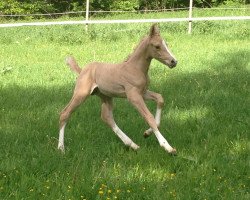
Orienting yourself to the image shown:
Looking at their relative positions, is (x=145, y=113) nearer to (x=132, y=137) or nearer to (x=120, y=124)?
(x=132, y=137)

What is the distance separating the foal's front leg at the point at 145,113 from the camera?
4983 millimetres

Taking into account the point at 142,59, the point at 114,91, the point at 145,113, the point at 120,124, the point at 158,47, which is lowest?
the point at 120,124

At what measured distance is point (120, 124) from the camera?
6.54m

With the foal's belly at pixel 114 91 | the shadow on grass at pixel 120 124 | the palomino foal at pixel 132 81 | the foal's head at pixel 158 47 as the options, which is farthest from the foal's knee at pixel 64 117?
the foal's head at pixel 158 47

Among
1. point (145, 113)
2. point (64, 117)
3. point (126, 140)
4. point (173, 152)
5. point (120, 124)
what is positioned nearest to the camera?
point (173, 152)

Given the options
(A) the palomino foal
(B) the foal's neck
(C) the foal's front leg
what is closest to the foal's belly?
(A) the palomino foal

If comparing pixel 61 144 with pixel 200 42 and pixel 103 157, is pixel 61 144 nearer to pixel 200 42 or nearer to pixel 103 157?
pixel 103 157

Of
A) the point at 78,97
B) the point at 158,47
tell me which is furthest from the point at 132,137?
the point at 158,47

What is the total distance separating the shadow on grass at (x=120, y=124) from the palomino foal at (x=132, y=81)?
275 millimetres

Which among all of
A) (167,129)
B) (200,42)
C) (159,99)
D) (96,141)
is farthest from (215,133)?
(200,42)

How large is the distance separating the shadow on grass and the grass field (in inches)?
0.5

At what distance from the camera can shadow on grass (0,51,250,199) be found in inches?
198

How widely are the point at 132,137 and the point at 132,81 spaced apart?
3.19ft

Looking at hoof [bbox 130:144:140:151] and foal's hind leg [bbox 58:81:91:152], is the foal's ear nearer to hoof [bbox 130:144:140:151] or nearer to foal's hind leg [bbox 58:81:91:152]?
foal's hind leg [bbox 58:81:91:152]
